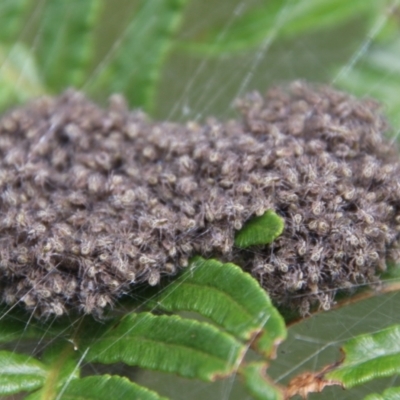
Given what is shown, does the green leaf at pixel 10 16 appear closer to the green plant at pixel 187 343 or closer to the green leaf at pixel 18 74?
the green leaf at pixel 18 74

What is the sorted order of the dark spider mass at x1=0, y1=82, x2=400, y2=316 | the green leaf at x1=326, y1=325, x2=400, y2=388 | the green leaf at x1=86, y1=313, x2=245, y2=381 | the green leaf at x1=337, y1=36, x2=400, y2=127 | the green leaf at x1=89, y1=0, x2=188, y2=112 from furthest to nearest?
the green leaf at x1=89, y1=0, x2=188, y2=112 → the green leaf at x1=337, y1=36, x2=400, y2=127 → the dark spider mass at x1=0, y1=82, x2=400, y2=316 → the green leaf at x1=326, y1=325, x2=400, y2=388 → the green leaf at x1=86, y1=313, x2=245, y2=381

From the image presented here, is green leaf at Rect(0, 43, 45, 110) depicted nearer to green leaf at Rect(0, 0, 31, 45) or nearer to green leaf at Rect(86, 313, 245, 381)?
green leaf at Rect(0, 0, 31, 45)

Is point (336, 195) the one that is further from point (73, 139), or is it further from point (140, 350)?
point (73, 139)

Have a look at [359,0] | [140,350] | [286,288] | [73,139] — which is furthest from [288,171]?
[359,0]

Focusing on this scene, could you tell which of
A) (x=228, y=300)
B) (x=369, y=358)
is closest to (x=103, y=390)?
(x=228, y=300)

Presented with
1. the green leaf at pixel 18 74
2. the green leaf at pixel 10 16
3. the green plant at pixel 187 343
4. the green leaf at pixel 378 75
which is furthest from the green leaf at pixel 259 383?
the green leaf at pixel 10 16

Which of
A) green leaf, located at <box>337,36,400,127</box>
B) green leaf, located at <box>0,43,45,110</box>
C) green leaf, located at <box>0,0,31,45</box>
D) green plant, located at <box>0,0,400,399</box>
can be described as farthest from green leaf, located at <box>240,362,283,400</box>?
green leaf, located at <box>0,0,31,45</box>
